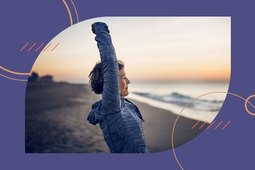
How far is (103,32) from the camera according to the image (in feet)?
9.04

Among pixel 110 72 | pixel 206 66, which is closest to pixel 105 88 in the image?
pixel 110 72

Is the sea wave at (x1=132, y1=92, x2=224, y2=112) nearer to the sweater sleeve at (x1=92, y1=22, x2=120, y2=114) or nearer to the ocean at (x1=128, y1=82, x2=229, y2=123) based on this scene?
the ocean at (x1=128, y1=82, x2=229, y2=123)

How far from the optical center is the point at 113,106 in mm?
2691

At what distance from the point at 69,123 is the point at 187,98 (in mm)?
772

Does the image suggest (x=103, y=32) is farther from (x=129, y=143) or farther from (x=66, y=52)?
(x=129, y=143)

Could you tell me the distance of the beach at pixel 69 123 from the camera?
289 centimetres

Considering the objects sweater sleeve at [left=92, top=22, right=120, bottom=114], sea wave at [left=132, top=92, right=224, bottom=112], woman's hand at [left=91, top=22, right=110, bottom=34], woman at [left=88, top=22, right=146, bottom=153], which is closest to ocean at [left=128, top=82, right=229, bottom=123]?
sea wave at [left=132, top=92, right=224, bottom=112]

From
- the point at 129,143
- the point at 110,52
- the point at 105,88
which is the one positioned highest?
the point at 110,52

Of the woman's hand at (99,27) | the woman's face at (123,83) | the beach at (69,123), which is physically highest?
the woman's hand at (99,27)

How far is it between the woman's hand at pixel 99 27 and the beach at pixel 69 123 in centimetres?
36

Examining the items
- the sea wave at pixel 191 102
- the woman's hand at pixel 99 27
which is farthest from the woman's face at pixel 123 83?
the woman's hand at pixel 99 27

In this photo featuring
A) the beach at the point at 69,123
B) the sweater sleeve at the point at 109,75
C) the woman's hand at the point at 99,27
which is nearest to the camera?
the sweater sleeve at the point at 109,75

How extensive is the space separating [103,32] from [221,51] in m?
0.76

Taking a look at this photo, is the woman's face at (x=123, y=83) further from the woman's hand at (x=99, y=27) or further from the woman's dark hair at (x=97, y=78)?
the woman's hand at (x=99, y=27)
